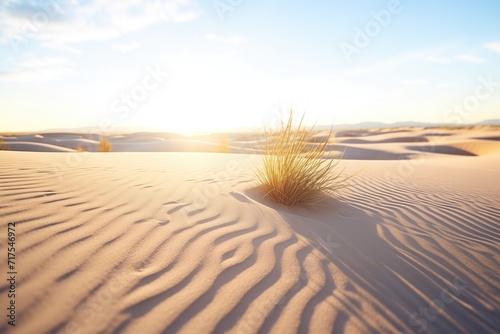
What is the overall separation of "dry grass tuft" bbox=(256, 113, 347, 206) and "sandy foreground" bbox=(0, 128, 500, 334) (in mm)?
225

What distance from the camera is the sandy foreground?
140cm

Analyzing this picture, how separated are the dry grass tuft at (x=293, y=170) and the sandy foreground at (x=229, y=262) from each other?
225mm

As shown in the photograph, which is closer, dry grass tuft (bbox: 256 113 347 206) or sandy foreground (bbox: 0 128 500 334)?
sandy foreground (bbox: 0 128 500 334)

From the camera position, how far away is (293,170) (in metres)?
3.52

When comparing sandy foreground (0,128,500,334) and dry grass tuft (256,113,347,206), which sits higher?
dry grass tuft (256,113,347,206)

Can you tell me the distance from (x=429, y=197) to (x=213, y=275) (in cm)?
424

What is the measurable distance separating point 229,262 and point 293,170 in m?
1.88

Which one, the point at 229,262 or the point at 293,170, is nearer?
the point at 229,262

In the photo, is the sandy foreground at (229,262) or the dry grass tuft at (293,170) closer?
the sandy foreground at (229,262)

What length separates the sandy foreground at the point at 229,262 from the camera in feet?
4.60

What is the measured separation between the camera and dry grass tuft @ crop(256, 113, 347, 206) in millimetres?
3535

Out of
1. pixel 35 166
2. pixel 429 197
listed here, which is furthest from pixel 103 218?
pixel 429 197

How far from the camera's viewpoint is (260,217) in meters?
2.80

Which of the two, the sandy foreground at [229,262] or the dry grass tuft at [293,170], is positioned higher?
the dry grass tuft at [293,170]
